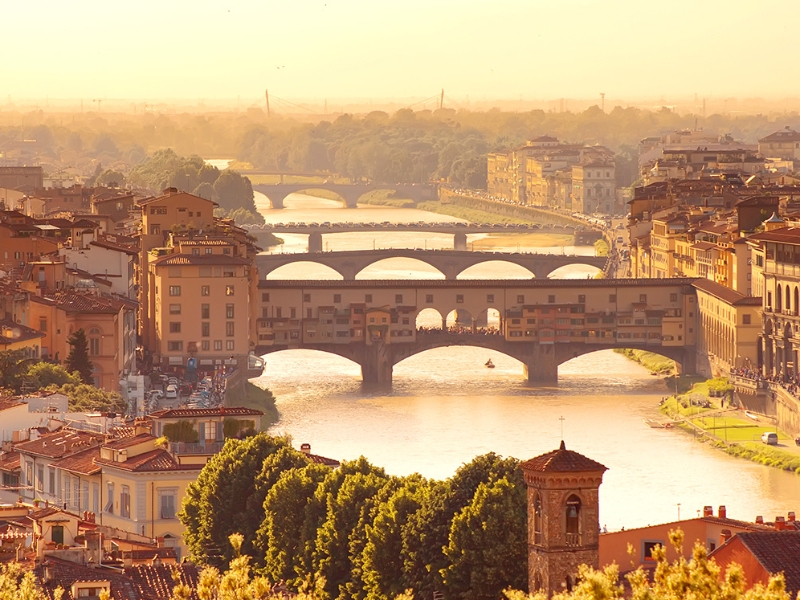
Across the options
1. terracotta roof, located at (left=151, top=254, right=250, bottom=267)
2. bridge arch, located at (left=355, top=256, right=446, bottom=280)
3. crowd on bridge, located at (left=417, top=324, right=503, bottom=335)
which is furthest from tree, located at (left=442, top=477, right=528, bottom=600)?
bridge arch, located at (left=355, top=256, right=446, bottom=280)

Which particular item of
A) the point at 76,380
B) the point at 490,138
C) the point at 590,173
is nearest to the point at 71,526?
the point at 76,380

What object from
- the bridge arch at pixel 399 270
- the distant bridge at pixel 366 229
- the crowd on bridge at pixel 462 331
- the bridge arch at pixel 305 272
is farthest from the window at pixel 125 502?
the distant bridge at pixel 366 229

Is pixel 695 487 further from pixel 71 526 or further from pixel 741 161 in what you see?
pixel 741 161

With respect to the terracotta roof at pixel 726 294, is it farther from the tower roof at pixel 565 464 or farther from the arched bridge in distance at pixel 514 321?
the tower roof at pixel 565 464

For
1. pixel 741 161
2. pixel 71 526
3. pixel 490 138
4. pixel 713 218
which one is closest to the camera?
pixel 71 526

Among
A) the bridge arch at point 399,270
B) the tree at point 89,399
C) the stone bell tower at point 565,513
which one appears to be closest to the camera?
the stone bell tower at point 565,513

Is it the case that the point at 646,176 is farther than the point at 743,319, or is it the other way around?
the point at 646,176
